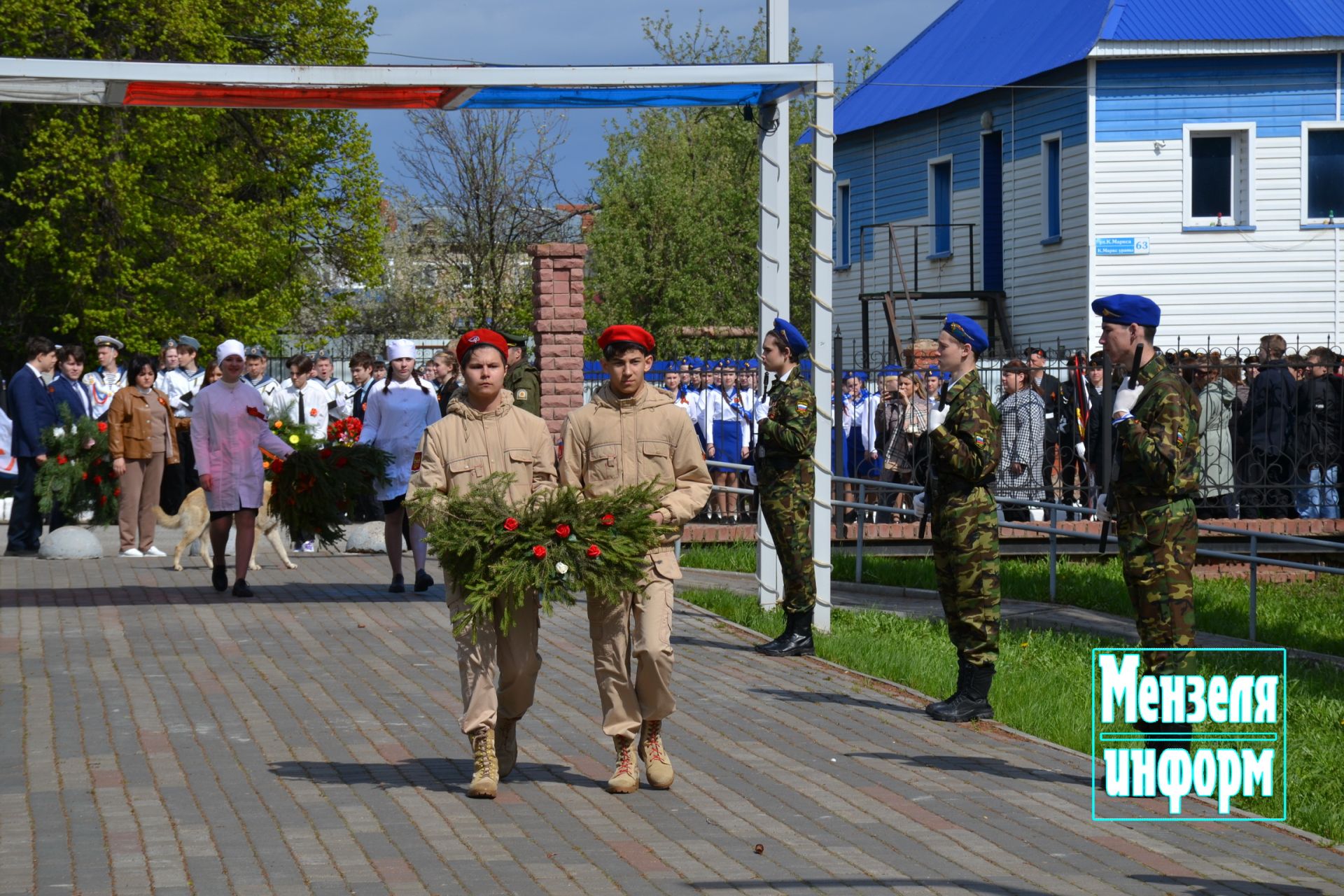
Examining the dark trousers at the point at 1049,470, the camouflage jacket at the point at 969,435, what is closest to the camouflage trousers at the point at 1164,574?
the camouflage jacket at the point at 969,435

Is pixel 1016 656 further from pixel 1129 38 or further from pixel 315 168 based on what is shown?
pixel 315 168

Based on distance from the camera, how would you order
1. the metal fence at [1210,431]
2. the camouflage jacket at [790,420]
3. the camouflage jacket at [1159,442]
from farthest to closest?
the metal fence at [1210,431] → the camouflage jacket at [790,420] → the camouflage jacket at [1159,442]

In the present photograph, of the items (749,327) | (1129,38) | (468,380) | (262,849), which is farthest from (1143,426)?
(749,327)

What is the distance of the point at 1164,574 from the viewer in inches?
277

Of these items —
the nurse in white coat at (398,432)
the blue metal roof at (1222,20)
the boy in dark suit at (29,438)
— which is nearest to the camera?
the nurse in white coat at (398,432)

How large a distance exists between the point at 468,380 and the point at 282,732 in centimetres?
219

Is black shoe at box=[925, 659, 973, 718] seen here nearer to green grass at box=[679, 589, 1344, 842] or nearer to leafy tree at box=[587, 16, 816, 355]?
green grass at box=[679, 589, 1344, 842]

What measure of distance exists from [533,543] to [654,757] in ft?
3.55

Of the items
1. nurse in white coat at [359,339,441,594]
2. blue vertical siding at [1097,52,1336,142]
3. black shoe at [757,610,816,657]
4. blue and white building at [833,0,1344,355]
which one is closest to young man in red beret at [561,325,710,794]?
black shoe at [757,610,816,657]

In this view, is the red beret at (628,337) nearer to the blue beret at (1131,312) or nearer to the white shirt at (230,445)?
the blue beret at (1131,312)

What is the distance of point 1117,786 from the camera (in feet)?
23.6

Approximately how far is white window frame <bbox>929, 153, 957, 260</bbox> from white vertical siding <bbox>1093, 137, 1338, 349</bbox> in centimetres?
542

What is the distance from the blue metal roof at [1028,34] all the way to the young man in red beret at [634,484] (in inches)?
860

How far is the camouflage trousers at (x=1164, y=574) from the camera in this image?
704 cm
